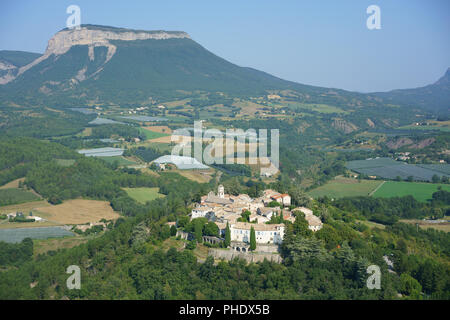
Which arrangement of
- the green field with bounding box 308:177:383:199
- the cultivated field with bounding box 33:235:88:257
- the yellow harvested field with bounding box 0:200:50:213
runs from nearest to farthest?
the cultivated field with bounding box 33:235:88:257, the yellow harvested field with bounding box 0:200:50:213, the green field with bounding box 308:177:383:199

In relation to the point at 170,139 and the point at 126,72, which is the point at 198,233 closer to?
the point at 170,139

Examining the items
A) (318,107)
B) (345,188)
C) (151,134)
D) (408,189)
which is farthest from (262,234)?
(318,107)

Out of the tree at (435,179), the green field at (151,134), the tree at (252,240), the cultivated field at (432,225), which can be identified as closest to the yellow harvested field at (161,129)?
the green field at (151,134)

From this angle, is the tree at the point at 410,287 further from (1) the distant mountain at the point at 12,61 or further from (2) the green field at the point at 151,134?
(1) the distant mountain at the point at 12,61

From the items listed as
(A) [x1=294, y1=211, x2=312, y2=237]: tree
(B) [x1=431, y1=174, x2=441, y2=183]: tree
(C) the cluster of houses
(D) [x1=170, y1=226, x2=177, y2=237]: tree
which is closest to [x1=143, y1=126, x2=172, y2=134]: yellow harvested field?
(B) [x1=431, y1=174, x2=441, y2=183]: tree

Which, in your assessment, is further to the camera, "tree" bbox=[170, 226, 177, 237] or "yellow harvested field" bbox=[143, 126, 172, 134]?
"yellow harvested field" bbox=[143, 126, 172, 134]

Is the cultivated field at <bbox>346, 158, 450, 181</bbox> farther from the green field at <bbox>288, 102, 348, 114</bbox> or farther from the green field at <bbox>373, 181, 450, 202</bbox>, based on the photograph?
the green field at <bbox>288, 102, 348, 114</bbox>
